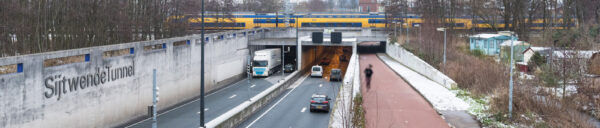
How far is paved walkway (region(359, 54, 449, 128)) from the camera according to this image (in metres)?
19.7

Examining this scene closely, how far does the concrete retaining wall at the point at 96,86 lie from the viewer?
21.8 m

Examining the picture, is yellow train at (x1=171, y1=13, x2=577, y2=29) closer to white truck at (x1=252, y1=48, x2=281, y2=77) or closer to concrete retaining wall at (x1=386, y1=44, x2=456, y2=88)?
concrete retaining wall at (x1=386, y1=44, x2=456, y2=88)

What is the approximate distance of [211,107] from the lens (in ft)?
115

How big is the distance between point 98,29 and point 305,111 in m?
17.5

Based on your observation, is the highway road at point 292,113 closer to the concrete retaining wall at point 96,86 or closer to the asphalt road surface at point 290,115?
the asphalt road surface at point 290,115

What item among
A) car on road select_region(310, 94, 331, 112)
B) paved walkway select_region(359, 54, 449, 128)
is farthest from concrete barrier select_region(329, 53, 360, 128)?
car on road select_region(310, 94, 331, 112)

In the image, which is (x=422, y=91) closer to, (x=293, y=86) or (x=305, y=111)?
(x=305, y=111)

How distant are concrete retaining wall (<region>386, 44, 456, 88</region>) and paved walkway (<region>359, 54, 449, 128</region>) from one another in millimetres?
2438

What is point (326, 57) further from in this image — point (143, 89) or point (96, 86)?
point (96, 86)

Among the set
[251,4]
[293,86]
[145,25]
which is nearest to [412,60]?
[293,86]

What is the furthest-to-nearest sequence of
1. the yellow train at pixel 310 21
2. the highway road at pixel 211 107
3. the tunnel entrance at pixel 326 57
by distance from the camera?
the yellow train at pixel 310 21 → the tunnel entrance at pixel 326 57 → the highway road at pixel 211 107

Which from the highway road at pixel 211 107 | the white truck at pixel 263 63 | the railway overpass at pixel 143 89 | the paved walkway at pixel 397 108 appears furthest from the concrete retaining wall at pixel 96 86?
the paved walkway at pixel 397 108

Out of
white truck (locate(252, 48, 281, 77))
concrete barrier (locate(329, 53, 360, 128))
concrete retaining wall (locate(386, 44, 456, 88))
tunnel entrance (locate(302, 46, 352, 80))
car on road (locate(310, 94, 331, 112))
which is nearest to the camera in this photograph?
concrete barrier (locate(329, 53, 360, 128))

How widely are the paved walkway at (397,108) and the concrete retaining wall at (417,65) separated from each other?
8.00 ft
